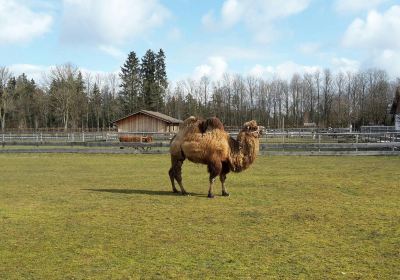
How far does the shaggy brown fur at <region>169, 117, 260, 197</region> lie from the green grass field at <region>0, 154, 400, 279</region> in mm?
785

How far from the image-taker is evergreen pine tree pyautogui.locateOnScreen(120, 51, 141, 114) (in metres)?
84.8

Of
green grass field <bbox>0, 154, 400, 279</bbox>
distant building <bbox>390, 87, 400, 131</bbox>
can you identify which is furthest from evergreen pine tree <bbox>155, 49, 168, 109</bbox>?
green grass field <bbox>0, 154, 400, 279</bbox>

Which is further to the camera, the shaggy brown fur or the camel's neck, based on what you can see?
the camel's neck

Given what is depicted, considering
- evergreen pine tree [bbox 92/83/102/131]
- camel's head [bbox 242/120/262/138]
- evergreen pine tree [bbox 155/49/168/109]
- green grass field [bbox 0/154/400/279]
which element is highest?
evergreen pine tree [bbox 155/49/168/109]

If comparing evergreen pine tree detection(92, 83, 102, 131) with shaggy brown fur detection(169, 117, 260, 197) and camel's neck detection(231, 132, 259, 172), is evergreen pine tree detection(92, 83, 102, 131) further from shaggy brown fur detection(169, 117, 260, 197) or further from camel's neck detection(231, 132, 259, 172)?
camel's neck detection(231, 132, 259, 172)

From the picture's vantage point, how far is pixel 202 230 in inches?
284

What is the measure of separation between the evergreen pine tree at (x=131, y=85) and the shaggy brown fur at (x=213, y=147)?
74.7m

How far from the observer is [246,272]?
5156mm

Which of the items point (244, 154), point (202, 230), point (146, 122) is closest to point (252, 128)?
point (244, 154)

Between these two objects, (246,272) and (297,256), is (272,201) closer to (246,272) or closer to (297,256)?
(297,256)

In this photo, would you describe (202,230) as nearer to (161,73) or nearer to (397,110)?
(397,110)

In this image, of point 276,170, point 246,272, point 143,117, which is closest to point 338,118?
point 143,117

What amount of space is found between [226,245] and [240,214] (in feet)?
7.26

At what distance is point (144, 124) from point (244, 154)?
41.7 m
